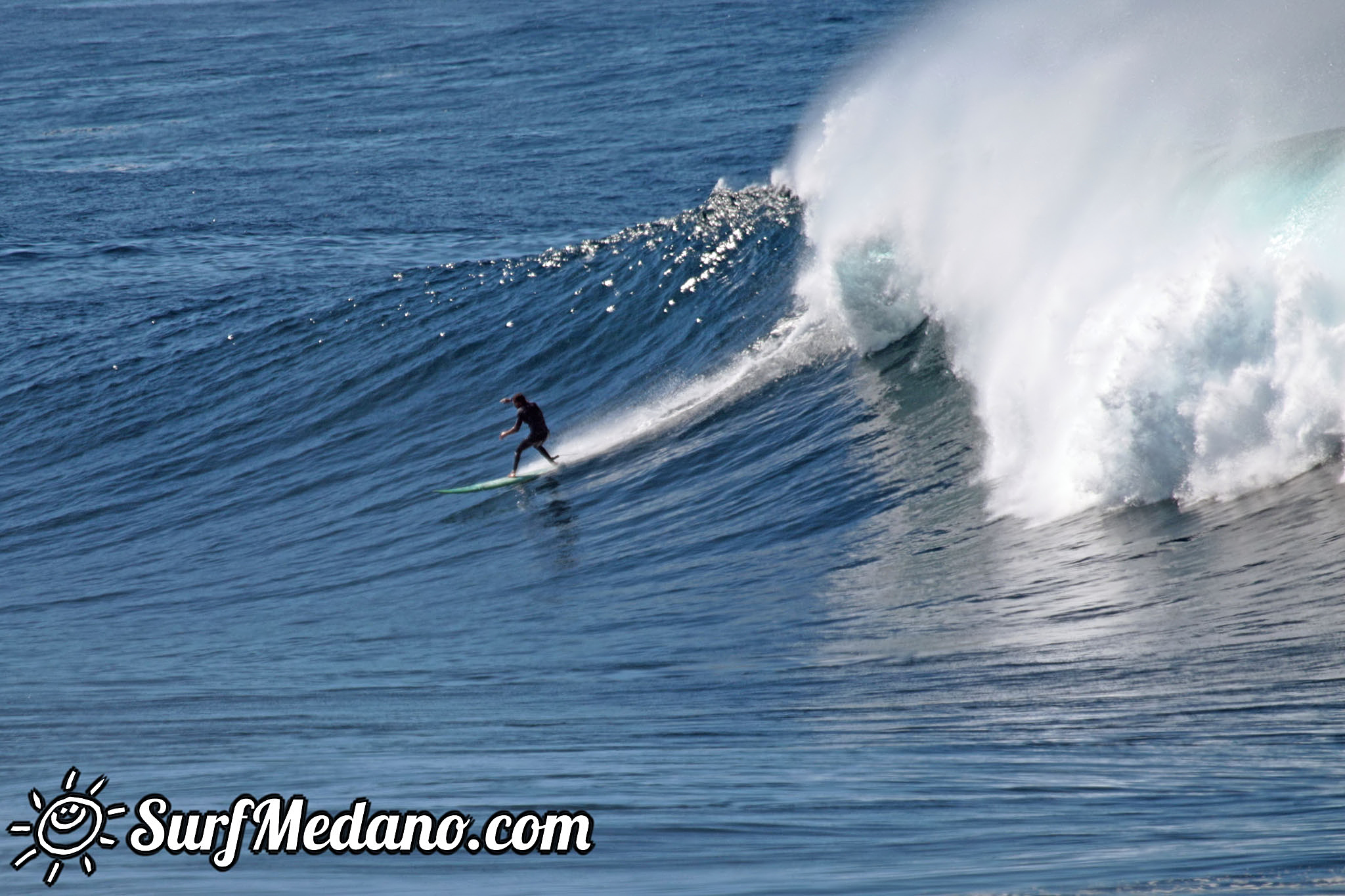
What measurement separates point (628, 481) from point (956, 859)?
351 inches

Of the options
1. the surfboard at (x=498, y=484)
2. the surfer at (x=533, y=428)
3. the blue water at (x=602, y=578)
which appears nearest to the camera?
the blue water at (x=602, y=578)

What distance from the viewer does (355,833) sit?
511 centimetres

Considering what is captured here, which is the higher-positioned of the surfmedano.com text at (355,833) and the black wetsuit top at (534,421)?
the black wetsuit top at (534,421)

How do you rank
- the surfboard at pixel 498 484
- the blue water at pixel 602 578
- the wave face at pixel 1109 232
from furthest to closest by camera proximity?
the surfboard at pixel 498 484, the wave face at pixel 1109 232, the blue water at pixel 602 578

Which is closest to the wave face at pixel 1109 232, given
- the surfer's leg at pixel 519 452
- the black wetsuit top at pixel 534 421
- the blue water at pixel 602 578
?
the blue water at pixel 602 578

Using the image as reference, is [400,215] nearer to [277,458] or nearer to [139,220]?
[139,220]

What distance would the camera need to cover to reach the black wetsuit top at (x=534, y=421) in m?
14.1

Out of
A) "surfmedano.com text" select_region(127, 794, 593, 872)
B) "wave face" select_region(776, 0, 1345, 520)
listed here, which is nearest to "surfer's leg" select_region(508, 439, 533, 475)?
"wave face" select_region(776, 0, 1345, 520)

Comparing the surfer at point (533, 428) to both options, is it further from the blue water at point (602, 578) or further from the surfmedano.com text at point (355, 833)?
the surfmedano.com text at point (355, 833)

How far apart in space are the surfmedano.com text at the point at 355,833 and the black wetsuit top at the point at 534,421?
883 cm

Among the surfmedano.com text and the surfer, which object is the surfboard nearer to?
the surfer

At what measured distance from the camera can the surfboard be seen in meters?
14.0

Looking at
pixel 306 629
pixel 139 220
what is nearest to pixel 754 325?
pixel 306 629

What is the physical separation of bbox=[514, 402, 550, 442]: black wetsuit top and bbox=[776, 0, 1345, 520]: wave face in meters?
3.40
